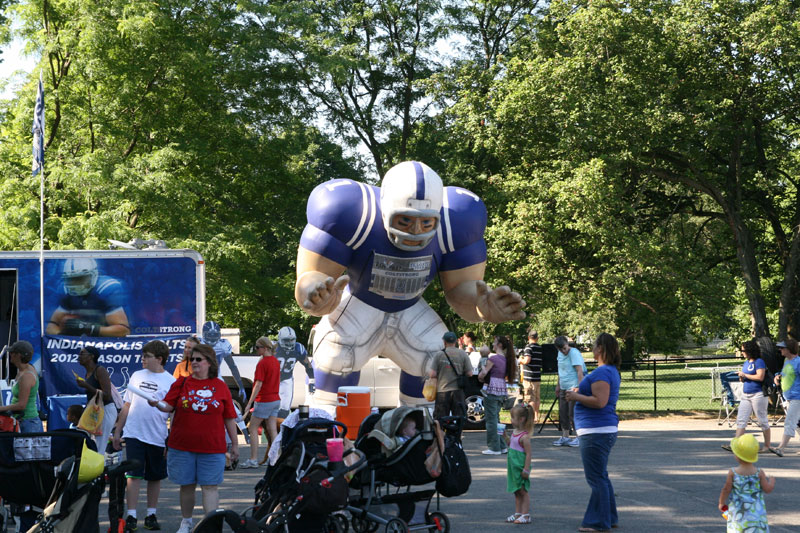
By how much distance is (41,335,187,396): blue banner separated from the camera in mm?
12336

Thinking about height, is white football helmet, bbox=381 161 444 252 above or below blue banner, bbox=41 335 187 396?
above

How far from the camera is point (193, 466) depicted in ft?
21.4

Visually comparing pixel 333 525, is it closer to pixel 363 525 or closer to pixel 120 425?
pixel 363 525

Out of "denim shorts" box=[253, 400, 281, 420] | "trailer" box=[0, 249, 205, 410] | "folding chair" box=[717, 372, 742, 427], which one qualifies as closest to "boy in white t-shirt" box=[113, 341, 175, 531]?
"denim shorts" box=[253, 400, 281, 420]

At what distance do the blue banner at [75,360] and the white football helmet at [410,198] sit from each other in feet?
18.0

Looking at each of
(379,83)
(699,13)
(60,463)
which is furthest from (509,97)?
(60,463)

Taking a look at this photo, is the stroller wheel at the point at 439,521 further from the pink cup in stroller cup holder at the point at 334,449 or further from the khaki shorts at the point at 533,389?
the khaki shorts at the point at 533,389

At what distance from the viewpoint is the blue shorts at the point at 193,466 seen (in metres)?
6.48

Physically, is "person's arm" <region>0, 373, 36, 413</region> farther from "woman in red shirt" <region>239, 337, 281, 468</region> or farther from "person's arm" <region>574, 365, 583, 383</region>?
"person's arm" <region>574, 365, 583, 383</region>

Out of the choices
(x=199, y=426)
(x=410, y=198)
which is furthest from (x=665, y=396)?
(x=199, y=426)

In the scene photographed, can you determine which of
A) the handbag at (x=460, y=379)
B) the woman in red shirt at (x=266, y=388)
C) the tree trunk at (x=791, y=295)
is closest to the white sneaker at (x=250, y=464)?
the woman in red shirt at (x=266, y=388)

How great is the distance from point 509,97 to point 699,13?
3981mm

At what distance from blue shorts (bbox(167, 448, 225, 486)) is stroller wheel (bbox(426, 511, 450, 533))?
169 centimetres

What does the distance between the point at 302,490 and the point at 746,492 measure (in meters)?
2.84
